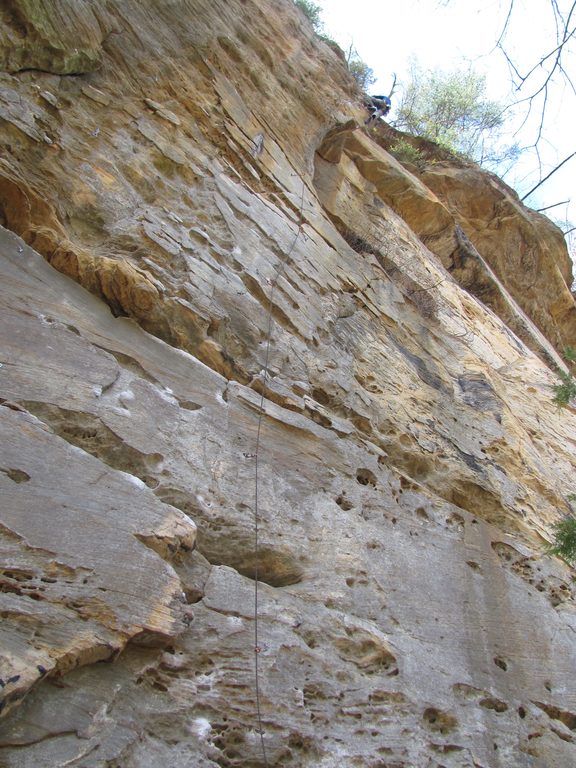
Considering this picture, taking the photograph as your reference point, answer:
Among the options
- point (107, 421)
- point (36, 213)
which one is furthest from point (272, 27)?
point (107, 421)

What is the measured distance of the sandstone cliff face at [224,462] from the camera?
3.34 m

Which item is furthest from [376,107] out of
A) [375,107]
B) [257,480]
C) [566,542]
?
[257,480]

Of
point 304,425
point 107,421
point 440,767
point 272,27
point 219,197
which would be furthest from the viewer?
point 272,27

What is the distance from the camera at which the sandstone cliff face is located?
131 inches

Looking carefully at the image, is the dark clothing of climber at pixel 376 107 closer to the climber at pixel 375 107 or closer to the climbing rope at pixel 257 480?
the climber at pixel 375 107

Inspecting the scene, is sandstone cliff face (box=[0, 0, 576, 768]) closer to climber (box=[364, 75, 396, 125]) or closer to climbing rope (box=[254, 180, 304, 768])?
climbing rope (box=[254, 180, 304, 768])

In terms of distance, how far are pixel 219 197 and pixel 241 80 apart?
320 centimetres

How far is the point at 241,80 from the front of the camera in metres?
9.14

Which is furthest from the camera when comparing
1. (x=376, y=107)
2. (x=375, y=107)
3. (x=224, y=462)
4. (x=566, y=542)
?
(x=376, y=107)

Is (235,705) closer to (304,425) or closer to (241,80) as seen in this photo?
(304,425)

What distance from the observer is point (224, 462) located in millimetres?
4621

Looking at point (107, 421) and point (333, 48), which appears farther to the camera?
point (333, 48)

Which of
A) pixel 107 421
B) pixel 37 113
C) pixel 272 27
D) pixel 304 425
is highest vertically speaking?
pixel 272 27

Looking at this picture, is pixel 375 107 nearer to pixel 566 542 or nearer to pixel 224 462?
pixel 566 542
